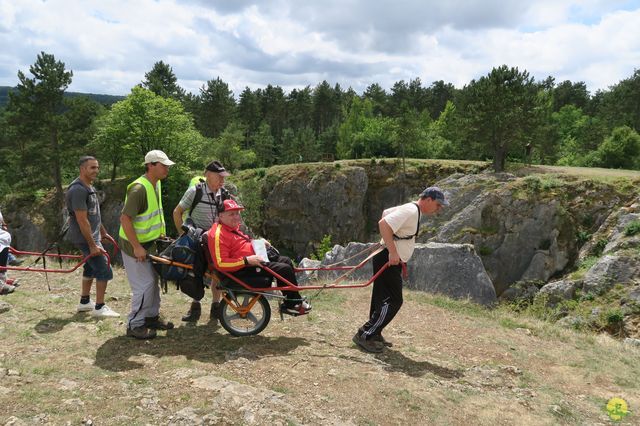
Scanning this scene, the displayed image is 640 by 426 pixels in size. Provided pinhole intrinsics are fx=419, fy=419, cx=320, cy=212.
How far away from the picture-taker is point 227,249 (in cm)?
607

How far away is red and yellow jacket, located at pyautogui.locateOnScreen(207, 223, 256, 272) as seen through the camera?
6.01 m

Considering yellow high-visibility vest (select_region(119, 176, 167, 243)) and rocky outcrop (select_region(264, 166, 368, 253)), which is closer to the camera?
yellow high-visibility vest (select_region(119, 176, 167, 243))

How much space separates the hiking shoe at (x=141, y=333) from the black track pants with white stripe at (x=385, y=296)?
327 cm

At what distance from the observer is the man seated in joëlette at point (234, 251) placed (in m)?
6.02

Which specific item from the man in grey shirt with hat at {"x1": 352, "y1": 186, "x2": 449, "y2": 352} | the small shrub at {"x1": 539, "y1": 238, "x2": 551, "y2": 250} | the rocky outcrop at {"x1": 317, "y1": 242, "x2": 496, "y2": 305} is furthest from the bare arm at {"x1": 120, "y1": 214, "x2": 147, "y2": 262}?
the small shrub at {"x1": 539, "y1": 238, "x2": 551, "y2": 250}

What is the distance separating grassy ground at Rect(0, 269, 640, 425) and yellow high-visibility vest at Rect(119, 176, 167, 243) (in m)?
→ 1.60

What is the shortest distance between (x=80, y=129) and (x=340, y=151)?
34.3m

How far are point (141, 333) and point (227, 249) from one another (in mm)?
1883

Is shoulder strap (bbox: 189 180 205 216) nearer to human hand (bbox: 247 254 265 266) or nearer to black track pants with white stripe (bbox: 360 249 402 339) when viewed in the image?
human hand (bbox: 247 254 265 266)

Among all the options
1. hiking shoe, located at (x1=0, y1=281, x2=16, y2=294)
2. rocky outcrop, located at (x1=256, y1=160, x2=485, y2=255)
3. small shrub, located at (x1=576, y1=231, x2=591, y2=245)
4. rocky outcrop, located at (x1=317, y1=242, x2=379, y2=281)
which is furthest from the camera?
rocky outcrop, located at (x1=256, y1=160, x2=485, y2=255)

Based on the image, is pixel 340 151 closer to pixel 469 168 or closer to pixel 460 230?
pixel 469 168

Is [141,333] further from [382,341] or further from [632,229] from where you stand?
[632,229]

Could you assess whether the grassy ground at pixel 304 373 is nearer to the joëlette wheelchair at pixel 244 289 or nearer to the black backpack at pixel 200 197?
the joëlette wheelchair at pixel 244 289

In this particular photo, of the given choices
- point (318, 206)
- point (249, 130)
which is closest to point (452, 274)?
point (318, 206)
